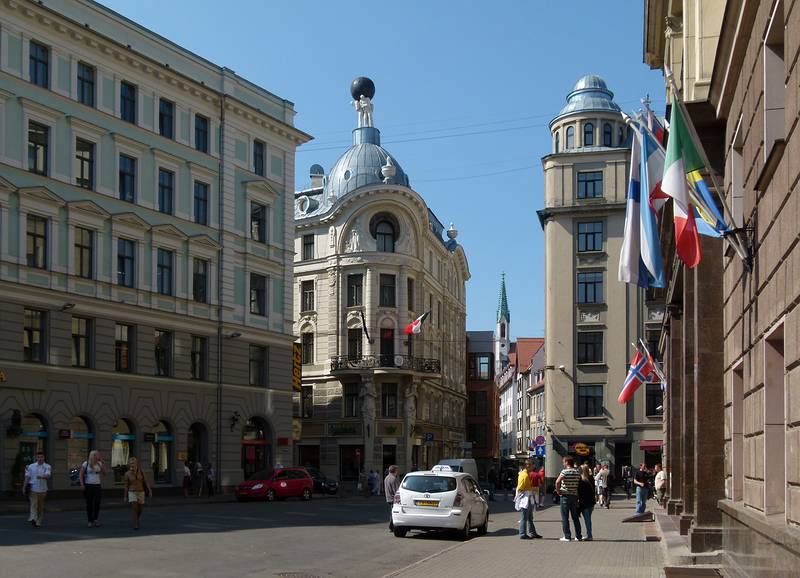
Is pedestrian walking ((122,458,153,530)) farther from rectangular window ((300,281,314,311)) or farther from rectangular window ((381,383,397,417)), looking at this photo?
rectangular window ((300,281,314,311))

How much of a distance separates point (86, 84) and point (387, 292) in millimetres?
31546

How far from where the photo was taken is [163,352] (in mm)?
45188

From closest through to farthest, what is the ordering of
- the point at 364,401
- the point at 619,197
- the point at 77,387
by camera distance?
the point at 77,387 → the point at 619,197 → the point at 364,401

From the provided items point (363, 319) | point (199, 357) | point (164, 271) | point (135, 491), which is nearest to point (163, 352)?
point (199, 357)

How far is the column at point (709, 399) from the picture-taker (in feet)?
51.5

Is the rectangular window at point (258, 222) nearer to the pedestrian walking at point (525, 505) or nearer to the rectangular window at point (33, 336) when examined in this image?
the rectangular window at point (33, 336)

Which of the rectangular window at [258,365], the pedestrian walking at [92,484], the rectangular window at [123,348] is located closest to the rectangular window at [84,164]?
the rectangular window at [123,348]

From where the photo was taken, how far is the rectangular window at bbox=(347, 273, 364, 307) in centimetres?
6975

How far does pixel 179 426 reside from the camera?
1786 inches

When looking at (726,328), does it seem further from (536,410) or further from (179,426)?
(536,410)

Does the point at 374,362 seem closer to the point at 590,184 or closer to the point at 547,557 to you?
the point at 590,184

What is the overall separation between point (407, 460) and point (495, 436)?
4346 centimetres

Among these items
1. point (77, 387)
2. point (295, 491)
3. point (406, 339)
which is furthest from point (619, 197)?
point (77, 387)

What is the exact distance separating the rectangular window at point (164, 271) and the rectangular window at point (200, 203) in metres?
2.49
